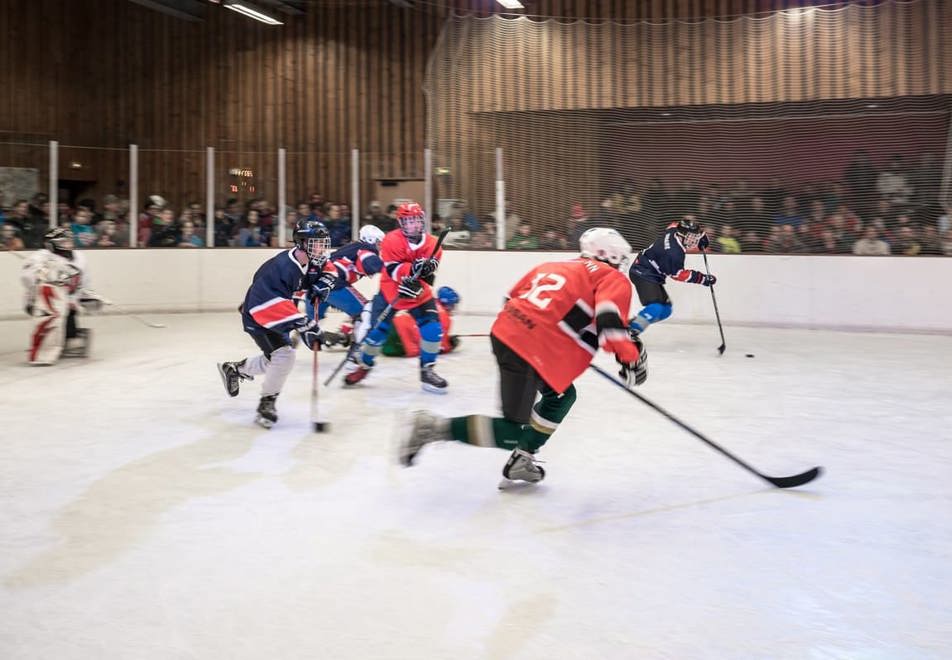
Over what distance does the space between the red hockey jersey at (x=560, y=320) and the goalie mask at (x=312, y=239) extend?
1.66 meters

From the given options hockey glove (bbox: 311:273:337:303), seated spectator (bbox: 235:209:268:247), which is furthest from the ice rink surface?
seated spectator (bbox: 235:209:268:247)

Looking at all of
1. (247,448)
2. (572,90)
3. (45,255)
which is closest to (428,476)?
(247,448)

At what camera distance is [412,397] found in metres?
6.14

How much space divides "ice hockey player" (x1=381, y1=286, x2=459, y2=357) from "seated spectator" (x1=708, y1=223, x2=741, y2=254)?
3.63m

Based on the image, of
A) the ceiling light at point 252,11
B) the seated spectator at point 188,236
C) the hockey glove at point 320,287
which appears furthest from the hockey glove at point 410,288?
the ceiling light at point 252,11

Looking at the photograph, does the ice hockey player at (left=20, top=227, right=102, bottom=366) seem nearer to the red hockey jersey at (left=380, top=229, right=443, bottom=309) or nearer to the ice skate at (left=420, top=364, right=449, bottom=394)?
the red hockey jersey at (left=380, top=229, right=443, bottom=309)

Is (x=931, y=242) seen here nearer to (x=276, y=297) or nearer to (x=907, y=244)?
(x=907, y=244)

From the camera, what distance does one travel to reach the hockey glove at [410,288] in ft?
20.2

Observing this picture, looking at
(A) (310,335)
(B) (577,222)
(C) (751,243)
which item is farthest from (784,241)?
(A) (310,335)

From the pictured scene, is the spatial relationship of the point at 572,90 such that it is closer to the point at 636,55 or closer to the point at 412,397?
the point at 636,55

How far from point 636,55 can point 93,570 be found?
10508 mm

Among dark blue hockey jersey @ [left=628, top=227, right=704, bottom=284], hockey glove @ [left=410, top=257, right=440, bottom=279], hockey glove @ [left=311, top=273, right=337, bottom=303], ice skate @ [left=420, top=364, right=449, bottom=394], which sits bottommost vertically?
ice skate @ [left=420, top=364, right=449, bottom=394]

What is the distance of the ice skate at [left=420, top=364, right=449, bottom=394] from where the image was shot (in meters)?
6.24

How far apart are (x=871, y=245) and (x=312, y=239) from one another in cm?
698
